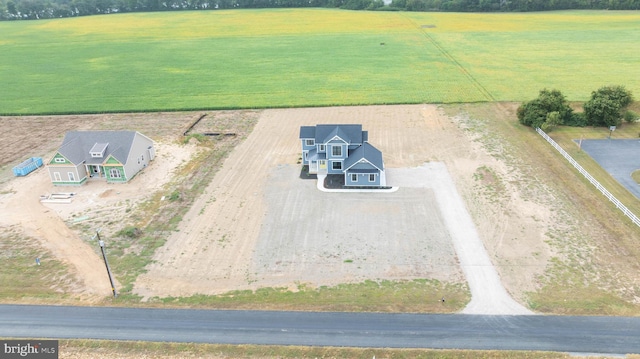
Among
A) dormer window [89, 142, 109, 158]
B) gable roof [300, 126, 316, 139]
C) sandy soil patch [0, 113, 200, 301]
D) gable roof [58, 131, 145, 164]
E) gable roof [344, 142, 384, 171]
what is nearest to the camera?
sandy soil patch [0, 113, 200, 301]

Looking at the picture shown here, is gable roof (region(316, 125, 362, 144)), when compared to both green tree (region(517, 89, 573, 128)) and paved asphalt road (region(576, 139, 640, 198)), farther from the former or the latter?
green tree (region(517, 89, 573, 128))

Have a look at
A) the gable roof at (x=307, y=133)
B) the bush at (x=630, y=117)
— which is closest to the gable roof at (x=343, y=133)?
the gable roof at (x=307, y=133)

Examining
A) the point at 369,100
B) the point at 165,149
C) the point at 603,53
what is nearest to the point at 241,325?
the point at 165,149

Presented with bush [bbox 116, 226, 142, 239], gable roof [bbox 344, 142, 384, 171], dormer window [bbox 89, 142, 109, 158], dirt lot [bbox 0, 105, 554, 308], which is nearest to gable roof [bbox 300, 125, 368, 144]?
gable roof [bbox 344, 142, 384, 171]

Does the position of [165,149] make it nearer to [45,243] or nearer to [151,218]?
[151,218]

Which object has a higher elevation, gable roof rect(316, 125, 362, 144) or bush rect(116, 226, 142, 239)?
gable roof rect(316, 125, 362, 144)

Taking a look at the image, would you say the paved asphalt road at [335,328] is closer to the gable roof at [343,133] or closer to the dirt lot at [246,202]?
the dirt lot at [246,202]
